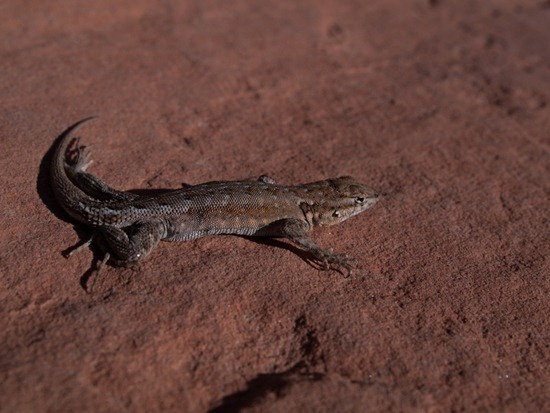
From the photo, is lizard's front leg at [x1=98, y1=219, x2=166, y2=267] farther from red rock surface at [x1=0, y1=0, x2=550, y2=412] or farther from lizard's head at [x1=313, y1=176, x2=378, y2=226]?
lizard's head at [x1=313, y1=176, x2=378, y2=226]

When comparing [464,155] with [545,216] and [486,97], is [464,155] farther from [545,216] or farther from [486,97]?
[486,97]

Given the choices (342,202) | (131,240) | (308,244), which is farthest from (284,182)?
(131,240)

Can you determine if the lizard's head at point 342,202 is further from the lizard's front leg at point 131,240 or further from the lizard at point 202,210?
the lizard's front leg at point 131,240

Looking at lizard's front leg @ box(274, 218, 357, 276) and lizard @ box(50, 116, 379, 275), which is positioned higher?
lizard @ box(50, 116, 379, 275)

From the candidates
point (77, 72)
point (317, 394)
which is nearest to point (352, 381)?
point (317, 394)

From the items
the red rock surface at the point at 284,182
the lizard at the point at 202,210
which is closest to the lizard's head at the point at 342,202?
the lizard at the point at 202,210

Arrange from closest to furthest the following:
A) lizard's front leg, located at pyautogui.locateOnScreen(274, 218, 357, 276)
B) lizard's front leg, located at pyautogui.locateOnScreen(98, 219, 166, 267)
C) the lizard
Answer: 1. lizard's front leg, located at pyautogui.locateOnScreen(98, 219, 166, 267)
2. the lizard
3. lizard's front leg, located at pyautogui.locateOnScreen(274, 218, 357, 276)

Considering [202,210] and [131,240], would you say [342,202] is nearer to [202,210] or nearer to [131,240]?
[202,210]

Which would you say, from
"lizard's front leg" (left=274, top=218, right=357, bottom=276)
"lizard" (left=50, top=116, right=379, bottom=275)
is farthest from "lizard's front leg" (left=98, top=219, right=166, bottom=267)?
"lizard's front leg" (left=274, top=218, right=357, bottom=276)
